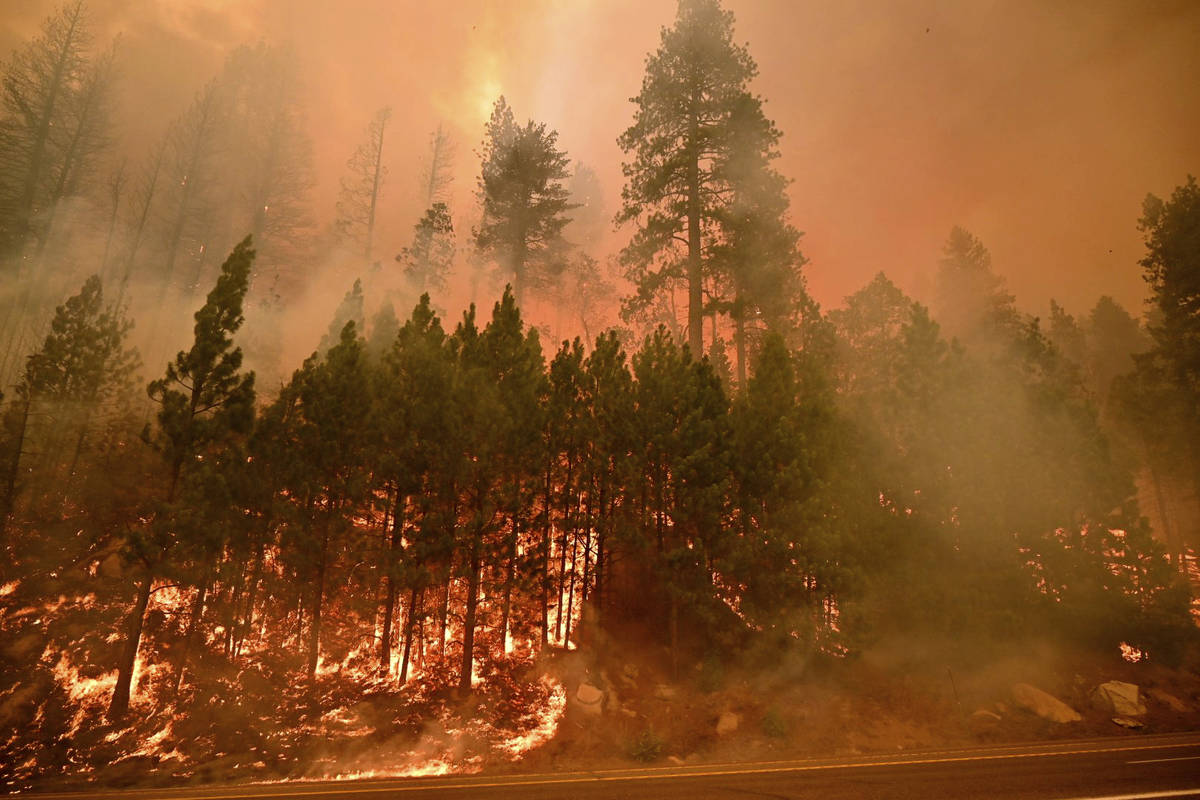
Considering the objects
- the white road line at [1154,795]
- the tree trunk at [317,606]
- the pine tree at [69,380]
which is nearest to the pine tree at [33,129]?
the pine tree at [69,380]

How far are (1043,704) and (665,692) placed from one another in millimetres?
10979

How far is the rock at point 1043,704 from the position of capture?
15734mm

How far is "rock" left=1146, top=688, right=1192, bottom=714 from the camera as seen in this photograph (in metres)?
16.2

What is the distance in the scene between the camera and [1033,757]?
12727mm

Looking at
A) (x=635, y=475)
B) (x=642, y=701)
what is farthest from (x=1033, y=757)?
(x=635, y=475)

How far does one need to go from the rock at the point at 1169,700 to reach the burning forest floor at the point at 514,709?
0.06 meters

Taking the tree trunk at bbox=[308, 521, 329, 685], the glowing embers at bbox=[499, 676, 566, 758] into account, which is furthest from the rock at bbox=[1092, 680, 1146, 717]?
the tree trunk at bbox=[308, 521, 329, 685]

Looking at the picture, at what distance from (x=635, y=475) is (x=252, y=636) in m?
13.7

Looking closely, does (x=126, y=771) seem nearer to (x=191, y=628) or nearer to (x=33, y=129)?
(x=191, y=628)

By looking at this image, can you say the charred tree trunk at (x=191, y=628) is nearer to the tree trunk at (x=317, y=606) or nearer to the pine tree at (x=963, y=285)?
the tree trunk at (x=317, y=606)

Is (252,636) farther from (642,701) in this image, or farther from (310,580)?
(642,701)

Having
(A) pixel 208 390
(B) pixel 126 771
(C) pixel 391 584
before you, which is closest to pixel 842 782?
(C) pixel 391 584

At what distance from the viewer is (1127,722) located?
1555cm

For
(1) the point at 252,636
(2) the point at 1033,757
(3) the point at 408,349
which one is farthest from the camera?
(1) the point at 252,636
